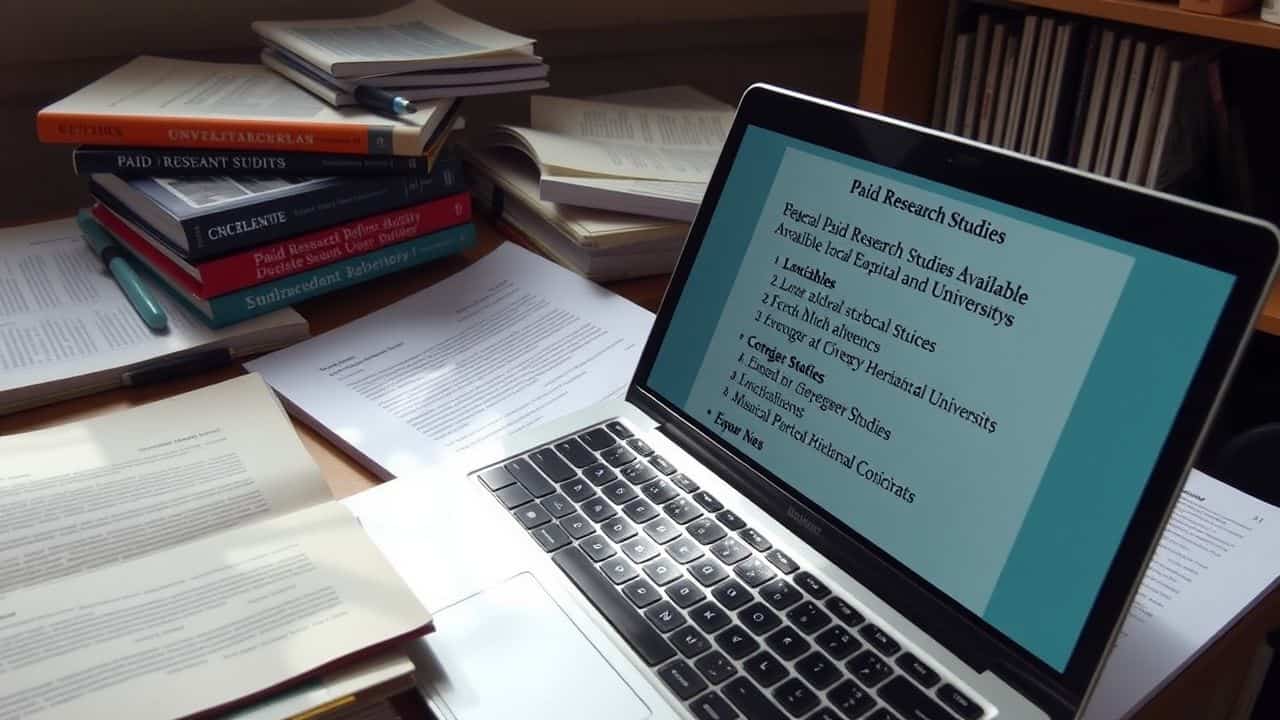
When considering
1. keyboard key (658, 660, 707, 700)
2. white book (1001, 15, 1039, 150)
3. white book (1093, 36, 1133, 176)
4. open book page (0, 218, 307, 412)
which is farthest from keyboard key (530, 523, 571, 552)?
white book (1001, 15, 1039, 150)

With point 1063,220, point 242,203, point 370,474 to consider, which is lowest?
point 370,474

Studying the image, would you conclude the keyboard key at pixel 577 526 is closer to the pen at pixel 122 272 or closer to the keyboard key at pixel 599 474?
the keyboard key at pixel 599 474

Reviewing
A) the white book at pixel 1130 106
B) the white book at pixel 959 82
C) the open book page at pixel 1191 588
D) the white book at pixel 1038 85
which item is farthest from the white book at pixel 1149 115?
the open book page at pixel 1191 588

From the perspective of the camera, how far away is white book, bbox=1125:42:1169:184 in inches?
45.4

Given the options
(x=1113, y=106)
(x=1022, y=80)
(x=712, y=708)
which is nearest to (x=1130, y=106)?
(x=1113, y=106)

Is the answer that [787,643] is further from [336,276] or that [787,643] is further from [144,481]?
[336,276]

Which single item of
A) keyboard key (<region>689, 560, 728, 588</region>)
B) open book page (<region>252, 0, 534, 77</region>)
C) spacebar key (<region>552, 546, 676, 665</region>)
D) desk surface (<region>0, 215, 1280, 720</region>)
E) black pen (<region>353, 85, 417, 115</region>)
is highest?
open book page (<region>252, 0, 534, 77</region>)

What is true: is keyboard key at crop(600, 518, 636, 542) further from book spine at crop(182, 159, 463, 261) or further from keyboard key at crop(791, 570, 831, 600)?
book spine at crop(182, 159, 463, 261)

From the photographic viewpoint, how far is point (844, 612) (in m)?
0.48

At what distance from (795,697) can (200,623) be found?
0.91 feet

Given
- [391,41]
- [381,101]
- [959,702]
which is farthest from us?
[391,41]

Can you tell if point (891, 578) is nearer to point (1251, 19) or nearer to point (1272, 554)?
point (1272, 554)

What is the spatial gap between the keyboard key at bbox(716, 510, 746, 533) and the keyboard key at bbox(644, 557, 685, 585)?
0.14 feet

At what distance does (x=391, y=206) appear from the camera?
854 millimetres
